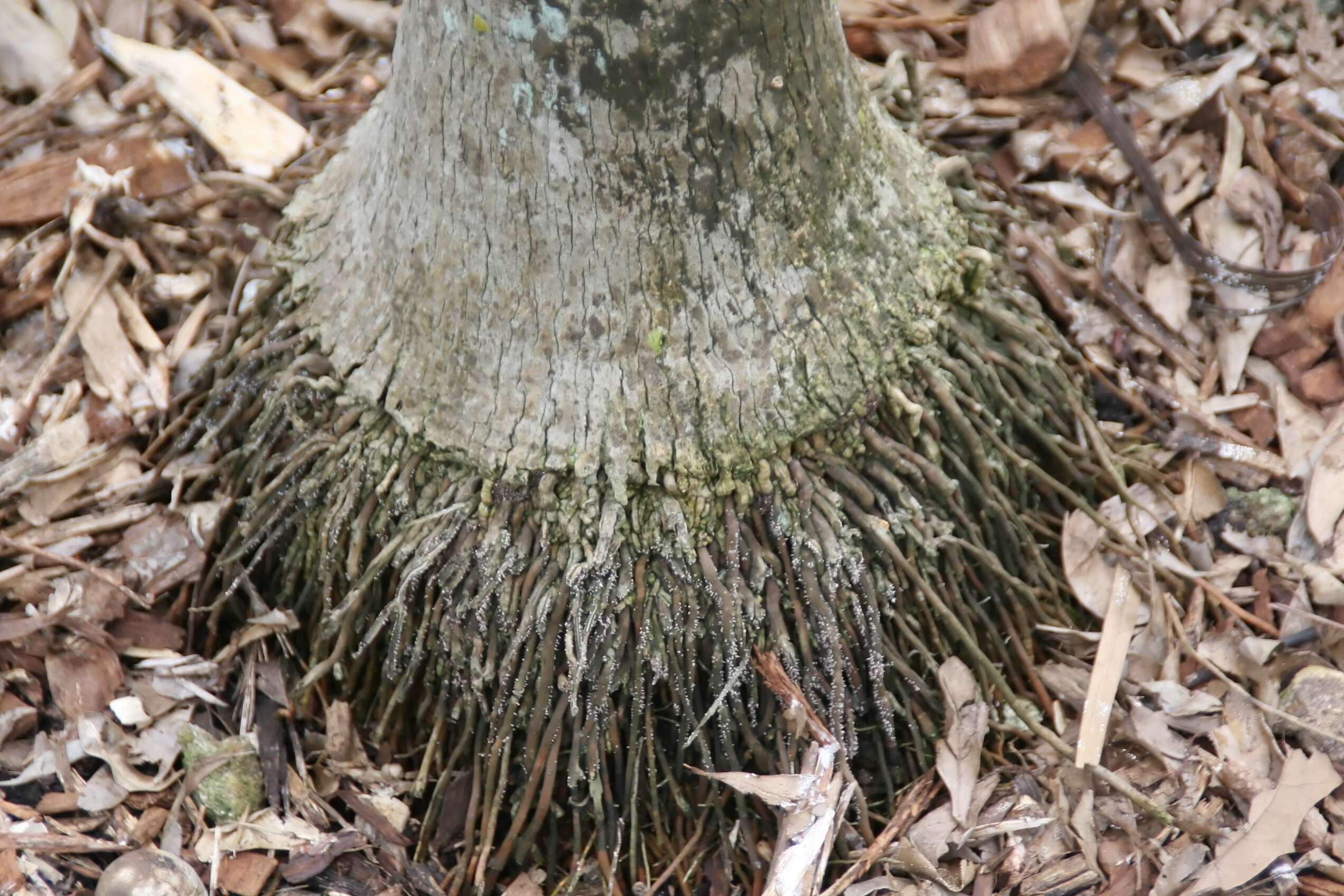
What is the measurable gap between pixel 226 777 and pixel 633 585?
0.83 meters

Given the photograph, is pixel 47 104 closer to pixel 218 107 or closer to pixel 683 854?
pixel 218 107

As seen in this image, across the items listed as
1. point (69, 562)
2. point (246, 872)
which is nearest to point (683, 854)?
point (246, 872)

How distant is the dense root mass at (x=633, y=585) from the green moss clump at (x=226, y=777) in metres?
0.18

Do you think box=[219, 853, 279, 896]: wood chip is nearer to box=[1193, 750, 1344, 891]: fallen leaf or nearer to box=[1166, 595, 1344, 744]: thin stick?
box=[1193, 750, 1344, 891]: fallen leaf

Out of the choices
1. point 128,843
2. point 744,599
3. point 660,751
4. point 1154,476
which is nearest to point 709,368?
point 744,599

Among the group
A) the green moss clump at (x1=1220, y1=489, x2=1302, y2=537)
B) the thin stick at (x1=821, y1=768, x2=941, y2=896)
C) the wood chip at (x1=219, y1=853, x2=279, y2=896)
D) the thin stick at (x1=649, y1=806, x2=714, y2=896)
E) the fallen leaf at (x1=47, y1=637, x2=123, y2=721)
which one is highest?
the fallen leaf at (x1=47, y1=637, x2=123, y2=721)

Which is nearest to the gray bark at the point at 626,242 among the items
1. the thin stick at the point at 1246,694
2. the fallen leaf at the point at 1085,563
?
the fallen leaf at the point at 1085,563

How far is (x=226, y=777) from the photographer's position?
211cm

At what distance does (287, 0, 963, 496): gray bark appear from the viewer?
1726mm

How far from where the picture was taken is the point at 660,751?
2064 mm

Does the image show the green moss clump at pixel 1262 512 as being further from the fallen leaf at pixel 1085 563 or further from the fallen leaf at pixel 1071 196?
the fallen leaf at pixel 1071 196

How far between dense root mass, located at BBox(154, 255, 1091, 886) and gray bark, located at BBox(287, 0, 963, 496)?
Answer: 0.09 metres

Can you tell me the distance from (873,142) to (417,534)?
1.02m

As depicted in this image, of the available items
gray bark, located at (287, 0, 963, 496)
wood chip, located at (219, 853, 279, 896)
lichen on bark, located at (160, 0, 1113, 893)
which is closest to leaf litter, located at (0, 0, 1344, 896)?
wood chip, located at (219, 853, 279, 896)
